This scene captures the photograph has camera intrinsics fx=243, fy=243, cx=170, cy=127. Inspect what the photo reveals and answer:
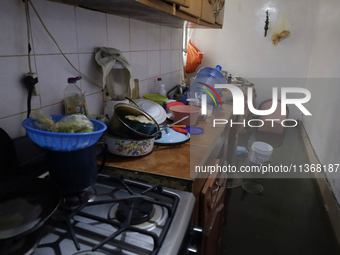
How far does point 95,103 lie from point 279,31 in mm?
3083

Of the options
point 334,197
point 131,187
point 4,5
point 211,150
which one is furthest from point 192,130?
point 334,197

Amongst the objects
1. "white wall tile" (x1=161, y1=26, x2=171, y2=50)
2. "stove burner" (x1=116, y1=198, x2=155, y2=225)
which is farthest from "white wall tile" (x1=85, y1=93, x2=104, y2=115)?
"white wall tile" (x1=161, y1=26, x2=171, y2=50)

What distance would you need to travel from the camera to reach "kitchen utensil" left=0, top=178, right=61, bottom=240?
49 centimetres

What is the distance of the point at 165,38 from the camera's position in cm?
195

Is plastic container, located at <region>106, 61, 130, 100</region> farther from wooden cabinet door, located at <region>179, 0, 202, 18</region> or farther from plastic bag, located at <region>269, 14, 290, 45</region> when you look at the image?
plastic bag, located at <region>269, 14, 290, 45</region>

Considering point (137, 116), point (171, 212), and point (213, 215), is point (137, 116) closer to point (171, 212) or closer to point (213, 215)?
point (171, 212)

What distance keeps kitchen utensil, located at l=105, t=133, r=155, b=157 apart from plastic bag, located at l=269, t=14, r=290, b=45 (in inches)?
125

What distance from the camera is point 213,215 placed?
3.62 ft

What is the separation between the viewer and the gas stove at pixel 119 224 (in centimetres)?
53

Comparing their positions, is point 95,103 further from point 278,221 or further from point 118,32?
point 278,221

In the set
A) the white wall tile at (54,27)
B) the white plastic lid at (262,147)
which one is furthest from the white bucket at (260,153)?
the white wall tile at (54,27)

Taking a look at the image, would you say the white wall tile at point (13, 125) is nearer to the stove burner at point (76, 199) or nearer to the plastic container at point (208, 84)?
the stove burner at point (76, 199)

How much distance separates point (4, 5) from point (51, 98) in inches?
13.2

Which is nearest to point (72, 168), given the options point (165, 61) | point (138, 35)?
point (138, 35)
